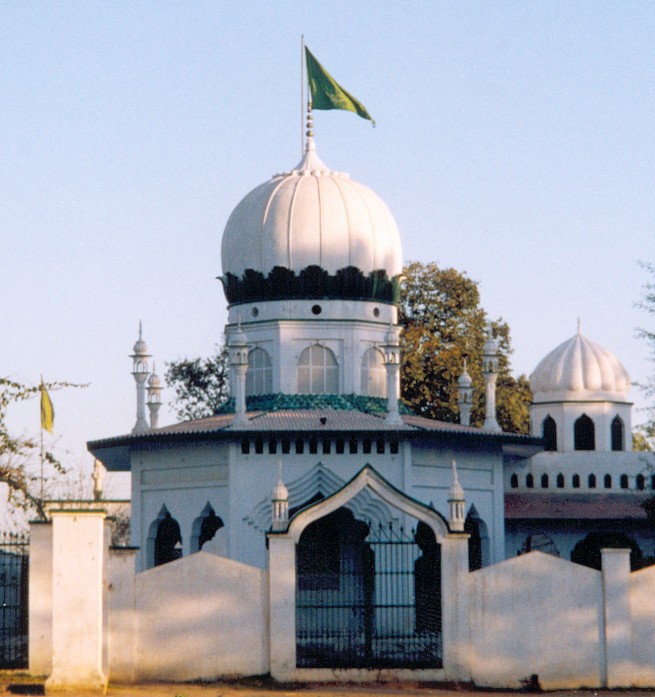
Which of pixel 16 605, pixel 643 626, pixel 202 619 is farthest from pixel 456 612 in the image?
pixel 16 605

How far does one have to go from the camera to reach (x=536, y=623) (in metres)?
27.0

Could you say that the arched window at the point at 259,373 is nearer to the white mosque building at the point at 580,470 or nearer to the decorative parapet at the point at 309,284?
the decorative parapet at the point at 309,284

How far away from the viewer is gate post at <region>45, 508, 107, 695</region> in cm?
2547

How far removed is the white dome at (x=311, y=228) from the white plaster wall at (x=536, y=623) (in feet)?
43.5

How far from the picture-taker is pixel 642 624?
88.6 feet

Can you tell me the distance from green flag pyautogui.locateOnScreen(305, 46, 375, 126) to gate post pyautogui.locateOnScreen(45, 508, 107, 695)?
16547mm

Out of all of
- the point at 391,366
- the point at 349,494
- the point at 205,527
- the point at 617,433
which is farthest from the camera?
the point at 617,433

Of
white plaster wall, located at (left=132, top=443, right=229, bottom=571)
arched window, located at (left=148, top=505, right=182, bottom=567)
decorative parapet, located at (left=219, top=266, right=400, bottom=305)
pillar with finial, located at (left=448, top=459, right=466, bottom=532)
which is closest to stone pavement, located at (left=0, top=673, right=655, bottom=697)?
pillar with finial, located at (left=448, top=459, right=466, bottom=532)

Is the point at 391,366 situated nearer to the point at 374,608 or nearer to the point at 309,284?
A: the point at 309,284

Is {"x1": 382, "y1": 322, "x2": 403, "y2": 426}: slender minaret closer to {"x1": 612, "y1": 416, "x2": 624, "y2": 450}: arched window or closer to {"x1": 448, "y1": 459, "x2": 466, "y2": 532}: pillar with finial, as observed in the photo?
{"x1": 448, "y1": 459, "x2": 466, "y2": 532}: pillar with finial

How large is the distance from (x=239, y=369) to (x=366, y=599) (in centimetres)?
927

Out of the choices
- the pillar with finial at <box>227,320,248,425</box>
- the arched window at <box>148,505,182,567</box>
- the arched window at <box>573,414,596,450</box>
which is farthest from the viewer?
the arched window at <box>573,414,596,450</box>

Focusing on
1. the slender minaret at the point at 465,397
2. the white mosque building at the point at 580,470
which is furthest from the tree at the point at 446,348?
the slender minaret at the point at 465,397

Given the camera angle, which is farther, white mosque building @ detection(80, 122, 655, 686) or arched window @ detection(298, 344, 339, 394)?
arched window @ detection(298, 344, 339, 394)
